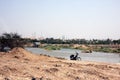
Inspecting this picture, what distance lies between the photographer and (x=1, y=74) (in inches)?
561

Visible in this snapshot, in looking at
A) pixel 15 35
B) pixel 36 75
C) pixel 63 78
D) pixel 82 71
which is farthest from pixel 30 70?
pixel 15 35

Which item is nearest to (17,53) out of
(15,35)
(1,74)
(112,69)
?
(112,69)

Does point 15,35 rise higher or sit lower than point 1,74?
higher

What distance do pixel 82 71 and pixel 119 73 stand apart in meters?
3.08

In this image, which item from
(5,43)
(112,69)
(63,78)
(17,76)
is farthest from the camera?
(5,43)

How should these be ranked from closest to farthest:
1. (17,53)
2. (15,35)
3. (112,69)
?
(112,69)
(17,53)
(15,35)

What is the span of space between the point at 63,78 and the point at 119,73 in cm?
523

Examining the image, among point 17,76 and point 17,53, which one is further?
point 17,53

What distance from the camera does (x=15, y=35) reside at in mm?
47219

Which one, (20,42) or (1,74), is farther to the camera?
(20,42)

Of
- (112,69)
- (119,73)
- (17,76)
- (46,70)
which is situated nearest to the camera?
(17,76)

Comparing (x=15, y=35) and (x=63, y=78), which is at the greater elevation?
(x=15, y=35)

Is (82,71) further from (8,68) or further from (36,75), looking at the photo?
(8,68)

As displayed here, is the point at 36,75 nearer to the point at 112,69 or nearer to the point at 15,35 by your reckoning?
the point at 112,69
